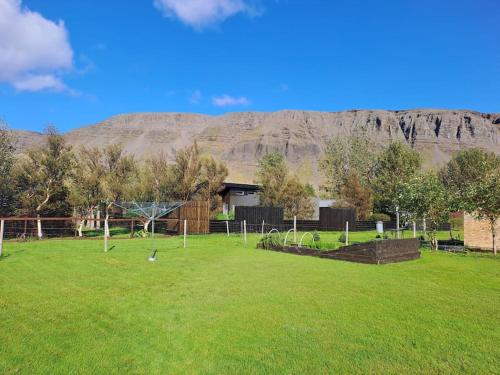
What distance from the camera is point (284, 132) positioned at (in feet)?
511

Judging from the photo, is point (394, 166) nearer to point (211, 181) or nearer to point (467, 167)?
point (467, 167)

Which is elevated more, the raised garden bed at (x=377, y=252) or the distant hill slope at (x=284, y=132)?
the distant hill slope at (x=284, y=132)

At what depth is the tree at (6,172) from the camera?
26.5 m

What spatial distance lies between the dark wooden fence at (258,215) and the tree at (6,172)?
50.0ft

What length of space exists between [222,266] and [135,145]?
469 feet

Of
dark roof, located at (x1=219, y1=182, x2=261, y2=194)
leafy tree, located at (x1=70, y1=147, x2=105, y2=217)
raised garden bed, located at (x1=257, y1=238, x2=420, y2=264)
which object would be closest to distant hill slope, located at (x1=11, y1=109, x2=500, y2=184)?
dark roof, located at (x1=219, y1=182, x2=261, y2=194)

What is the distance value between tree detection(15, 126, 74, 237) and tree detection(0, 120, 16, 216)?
753 millimetres

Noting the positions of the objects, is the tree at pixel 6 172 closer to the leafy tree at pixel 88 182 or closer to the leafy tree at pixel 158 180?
the leafy tree at pixel 88 182

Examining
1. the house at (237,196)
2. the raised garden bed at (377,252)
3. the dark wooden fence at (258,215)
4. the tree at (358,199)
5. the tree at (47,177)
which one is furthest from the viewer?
the house at (237,196)

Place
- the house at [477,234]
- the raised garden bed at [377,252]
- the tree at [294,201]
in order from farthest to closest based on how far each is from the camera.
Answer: the tree at [294,201] < the house at [477,234] < the raised garden bed at [377,252]

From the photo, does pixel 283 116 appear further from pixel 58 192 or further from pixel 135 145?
pixel 58 192

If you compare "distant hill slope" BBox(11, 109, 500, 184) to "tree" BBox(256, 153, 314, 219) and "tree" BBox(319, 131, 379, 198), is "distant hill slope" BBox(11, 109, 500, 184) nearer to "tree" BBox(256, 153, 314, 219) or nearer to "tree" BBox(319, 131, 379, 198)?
"tree" BBox(319, 131, 379, 198)

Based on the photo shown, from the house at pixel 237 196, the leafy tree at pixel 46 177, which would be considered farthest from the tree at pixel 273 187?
the leafy tree at pixel 46 177

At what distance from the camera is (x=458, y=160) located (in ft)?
228
